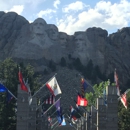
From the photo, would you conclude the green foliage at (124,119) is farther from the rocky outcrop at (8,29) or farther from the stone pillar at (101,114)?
the rocky outcrop at (8,29)

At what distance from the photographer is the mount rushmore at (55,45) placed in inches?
4050

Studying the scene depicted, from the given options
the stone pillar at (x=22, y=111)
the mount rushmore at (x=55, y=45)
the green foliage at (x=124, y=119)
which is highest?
the mount rushmore at (x=55, y=45)

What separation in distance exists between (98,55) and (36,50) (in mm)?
17062

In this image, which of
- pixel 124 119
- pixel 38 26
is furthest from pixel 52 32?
pixel 124 119

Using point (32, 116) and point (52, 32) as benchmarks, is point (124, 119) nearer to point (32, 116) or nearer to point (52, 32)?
point (32, 116)

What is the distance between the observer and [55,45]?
106m

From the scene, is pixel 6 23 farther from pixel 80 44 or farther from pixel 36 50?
pixel 80 44

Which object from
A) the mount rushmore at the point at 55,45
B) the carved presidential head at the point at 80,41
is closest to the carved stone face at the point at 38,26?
the mount rushmore at the point at 55,45

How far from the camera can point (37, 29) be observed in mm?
105000

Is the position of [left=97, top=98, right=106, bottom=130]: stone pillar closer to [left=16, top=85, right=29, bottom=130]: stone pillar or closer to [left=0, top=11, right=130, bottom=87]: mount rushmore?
[left=16, top=85, right=29, bottom=130]: stone pillar

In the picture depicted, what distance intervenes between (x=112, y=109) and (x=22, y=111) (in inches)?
260

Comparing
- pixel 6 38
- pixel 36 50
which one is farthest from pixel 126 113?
pixel 6 38

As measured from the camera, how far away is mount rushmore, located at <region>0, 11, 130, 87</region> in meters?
103

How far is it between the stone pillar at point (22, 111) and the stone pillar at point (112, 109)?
6.01 meters
